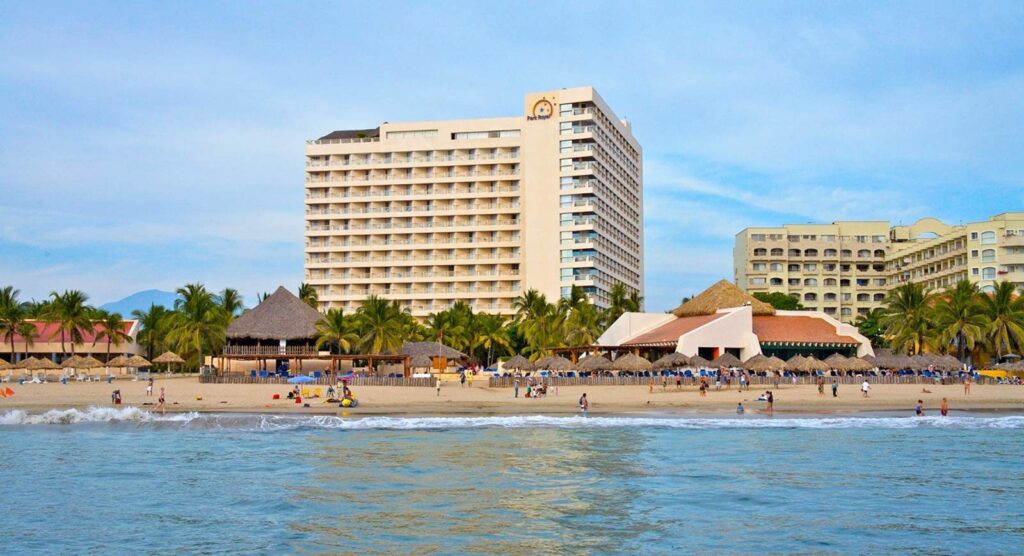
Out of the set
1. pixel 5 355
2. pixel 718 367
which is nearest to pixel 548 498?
pixel 718 367

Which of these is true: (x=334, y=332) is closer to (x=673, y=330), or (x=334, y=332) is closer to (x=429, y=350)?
(x=429, y=350)

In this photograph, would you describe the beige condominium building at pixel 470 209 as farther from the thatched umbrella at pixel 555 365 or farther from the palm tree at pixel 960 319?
the thatched umbrella at pixel 555 365

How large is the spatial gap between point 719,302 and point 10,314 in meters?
54.1

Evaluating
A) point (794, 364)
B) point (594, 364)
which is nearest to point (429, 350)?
point (594, 364)

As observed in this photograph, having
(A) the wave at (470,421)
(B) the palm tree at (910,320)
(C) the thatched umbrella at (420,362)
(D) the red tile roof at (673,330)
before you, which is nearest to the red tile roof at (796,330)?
(D) the red tile roof at (673,330)

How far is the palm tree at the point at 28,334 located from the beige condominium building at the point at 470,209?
31.5 metres

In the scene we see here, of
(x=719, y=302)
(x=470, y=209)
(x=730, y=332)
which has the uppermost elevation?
(x=470, y=209)

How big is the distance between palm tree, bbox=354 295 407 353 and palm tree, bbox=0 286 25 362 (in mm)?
28693

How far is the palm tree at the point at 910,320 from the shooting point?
6931 centimetres

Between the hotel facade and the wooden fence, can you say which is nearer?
the wooden fence

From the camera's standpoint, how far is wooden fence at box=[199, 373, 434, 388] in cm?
5447

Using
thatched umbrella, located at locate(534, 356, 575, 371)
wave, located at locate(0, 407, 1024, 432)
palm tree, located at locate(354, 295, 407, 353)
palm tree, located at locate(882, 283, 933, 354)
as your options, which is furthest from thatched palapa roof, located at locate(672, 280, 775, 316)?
wave, located at locate(0, 407, 1024, 432)

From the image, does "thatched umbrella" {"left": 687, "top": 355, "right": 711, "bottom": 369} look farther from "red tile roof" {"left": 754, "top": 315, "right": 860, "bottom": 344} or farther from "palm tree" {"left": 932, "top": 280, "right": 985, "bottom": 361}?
"palm tree" {"left": 932, "top": 280, "right": 985, "bottom": 361}

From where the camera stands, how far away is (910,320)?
70062mm
